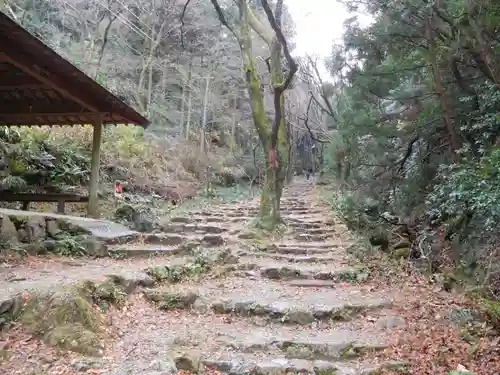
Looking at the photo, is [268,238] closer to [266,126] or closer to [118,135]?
[266,126]

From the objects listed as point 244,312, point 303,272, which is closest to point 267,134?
point 303,272

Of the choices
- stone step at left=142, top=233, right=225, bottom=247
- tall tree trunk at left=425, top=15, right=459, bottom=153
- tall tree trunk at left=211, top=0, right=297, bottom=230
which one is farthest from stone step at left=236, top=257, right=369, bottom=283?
tall tree trunk at left=425, top=15, right=459, bottom=153

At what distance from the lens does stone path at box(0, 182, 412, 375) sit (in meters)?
4.21

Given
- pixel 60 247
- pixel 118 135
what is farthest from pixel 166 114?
pixel 60 247

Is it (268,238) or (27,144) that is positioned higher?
(27,144)

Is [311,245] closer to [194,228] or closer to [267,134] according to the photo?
[267,134]

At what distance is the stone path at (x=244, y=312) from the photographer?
4.21m

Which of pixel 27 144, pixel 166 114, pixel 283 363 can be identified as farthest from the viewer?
pixel 166 114

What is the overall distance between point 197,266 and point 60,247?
2.32 metres

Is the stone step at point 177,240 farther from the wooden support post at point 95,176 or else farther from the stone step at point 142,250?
the wooden support post at point 95,176

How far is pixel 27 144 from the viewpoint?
11.0 m

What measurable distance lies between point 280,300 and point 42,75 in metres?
5.48

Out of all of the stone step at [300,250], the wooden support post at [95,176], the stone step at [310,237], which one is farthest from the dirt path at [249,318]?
the wooden support post at [95,176]

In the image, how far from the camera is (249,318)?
18.3 ft
